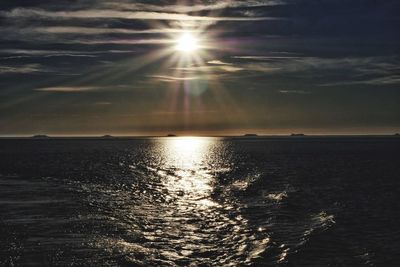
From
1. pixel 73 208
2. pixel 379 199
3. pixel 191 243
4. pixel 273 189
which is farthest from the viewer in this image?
pixel 273 189

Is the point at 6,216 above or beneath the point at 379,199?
beneath

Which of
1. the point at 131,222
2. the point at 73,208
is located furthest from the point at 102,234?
the point at 73,208

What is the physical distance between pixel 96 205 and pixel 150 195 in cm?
909

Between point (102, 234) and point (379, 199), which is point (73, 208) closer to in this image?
point (102, 234)

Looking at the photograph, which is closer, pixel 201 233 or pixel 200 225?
pixel 201 233

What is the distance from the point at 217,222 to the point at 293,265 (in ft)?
38.7

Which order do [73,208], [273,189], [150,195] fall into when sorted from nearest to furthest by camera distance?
[73,208] < [150,195] < [273,189]

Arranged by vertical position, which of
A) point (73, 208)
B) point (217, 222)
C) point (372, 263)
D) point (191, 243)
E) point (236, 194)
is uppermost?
point (236, 194)

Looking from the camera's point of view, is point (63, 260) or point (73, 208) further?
point (73, 208)

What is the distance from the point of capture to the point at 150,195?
5244 cm

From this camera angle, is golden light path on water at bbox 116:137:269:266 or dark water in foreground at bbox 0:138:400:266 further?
golden light path on water at bbox 116:137:269:266

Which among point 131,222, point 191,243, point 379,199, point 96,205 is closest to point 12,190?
point 96,205

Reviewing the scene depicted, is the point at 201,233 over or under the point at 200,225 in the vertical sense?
under

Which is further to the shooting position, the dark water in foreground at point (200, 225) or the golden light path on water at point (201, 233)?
the golden light path on water at point (201, 233)
